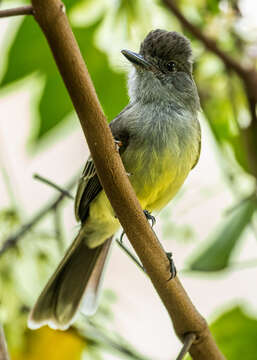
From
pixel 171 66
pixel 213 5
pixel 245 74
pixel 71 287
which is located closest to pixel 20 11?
pixel 245 74

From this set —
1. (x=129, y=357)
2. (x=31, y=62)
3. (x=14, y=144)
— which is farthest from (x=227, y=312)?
(x=14, y=144)

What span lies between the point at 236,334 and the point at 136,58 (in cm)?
100

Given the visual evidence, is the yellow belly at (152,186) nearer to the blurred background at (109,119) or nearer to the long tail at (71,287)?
the blurred background at (109,119)

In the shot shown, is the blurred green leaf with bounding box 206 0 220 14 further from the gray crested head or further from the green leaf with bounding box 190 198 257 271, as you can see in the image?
the green leaf with bounding box 190 198 257 271

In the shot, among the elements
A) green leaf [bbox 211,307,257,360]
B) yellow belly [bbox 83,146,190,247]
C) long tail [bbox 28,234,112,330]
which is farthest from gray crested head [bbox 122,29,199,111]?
green leaf [bbox 211,307,257,360]

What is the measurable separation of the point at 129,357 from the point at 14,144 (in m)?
2.97

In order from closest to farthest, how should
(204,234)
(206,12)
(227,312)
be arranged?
1. (227,312)
2. (206,12)
3. (204,234)

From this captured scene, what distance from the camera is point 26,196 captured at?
14.6ft

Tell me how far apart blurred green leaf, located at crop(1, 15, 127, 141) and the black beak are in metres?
0.08

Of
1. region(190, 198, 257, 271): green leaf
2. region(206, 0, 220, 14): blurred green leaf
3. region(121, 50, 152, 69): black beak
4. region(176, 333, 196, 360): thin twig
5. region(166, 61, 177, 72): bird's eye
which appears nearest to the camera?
region(176, 333, 196, 360): thin twig

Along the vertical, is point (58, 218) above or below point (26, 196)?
below

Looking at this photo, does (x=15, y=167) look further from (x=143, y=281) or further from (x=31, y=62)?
(x=31, y=62)

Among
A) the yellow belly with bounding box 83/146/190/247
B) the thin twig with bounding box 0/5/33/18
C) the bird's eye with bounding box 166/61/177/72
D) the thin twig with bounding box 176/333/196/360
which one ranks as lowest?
the thin twig with bounding box 176/333/196/360

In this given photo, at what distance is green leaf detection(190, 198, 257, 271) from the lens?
197cm
